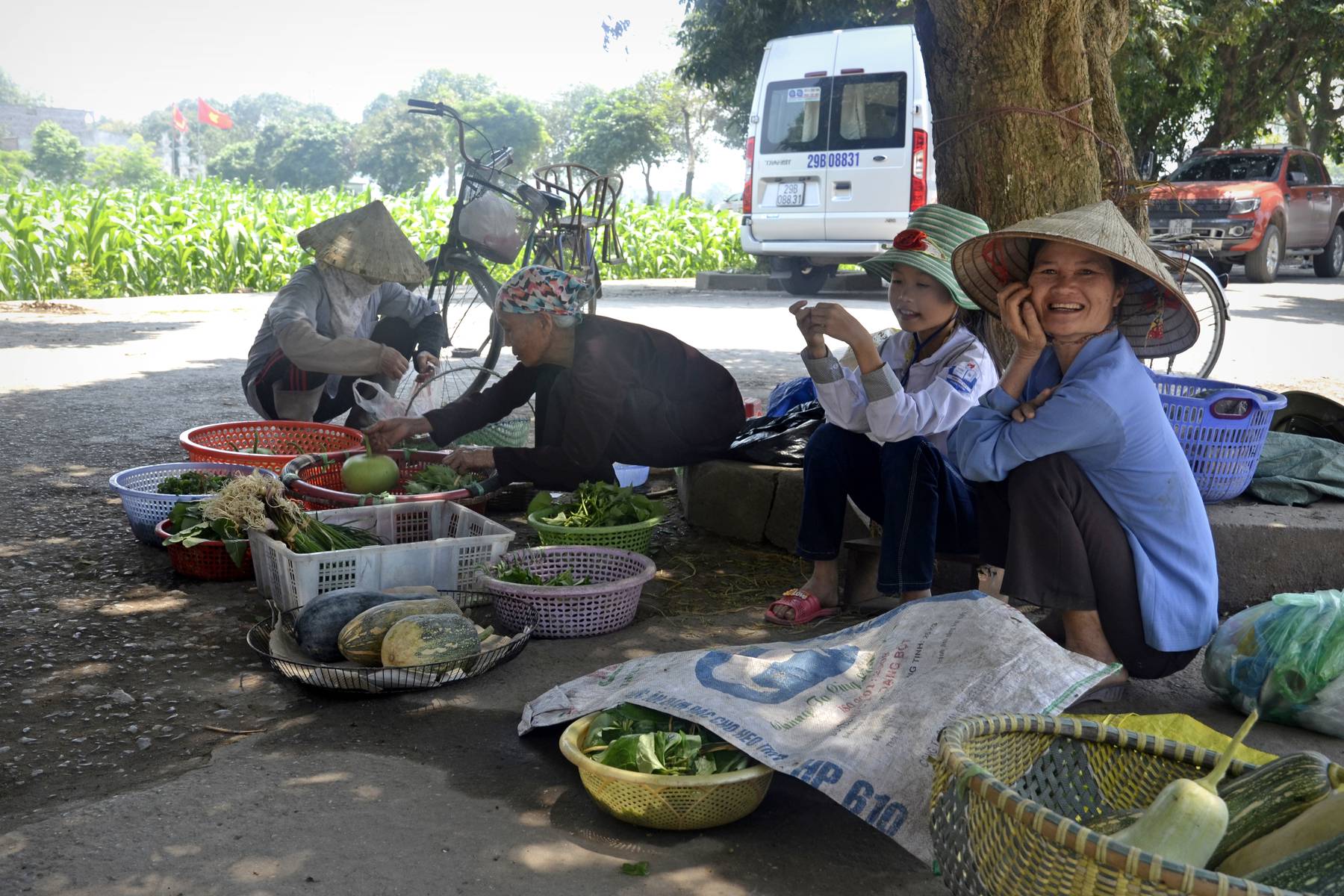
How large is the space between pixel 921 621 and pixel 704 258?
17.4 m

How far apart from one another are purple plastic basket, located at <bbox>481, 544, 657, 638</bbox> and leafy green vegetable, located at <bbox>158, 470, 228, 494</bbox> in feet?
4.37

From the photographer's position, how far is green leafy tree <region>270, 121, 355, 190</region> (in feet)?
215

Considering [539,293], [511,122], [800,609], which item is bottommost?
[800,609]

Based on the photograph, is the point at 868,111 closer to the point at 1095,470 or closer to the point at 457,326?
the point at 457,326

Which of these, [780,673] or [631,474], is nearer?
[780,673]

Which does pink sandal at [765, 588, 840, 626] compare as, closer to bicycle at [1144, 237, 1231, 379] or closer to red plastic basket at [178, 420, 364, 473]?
red plastic basket at [178, 420, 364, 473]

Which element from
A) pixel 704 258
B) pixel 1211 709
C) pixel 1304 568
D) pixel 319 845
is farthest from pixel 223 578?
pixel 704 258

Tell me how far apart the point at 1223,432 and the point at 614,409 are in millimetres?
2132

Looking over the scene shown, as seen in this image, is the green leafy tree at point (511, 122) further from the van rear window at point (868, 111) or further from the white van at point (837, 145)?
the van rear window at point (868, 111)

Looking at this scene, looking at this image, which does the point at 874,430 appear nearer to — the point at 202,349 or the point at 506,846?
the point at 506,846

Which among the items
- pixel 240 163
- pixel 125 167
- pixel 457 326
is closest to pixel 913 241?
pixel 457 326

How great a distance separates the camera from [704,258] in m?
19.8

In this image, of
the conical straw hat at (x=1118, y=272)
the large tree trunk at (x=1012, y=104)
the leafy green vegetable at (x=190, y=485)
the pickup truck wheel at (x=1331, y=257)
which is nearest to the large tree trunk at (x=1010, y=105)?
the large tree trunk at (x=1012, y=104)

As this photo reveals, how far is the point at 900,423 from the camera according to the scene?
334cm
